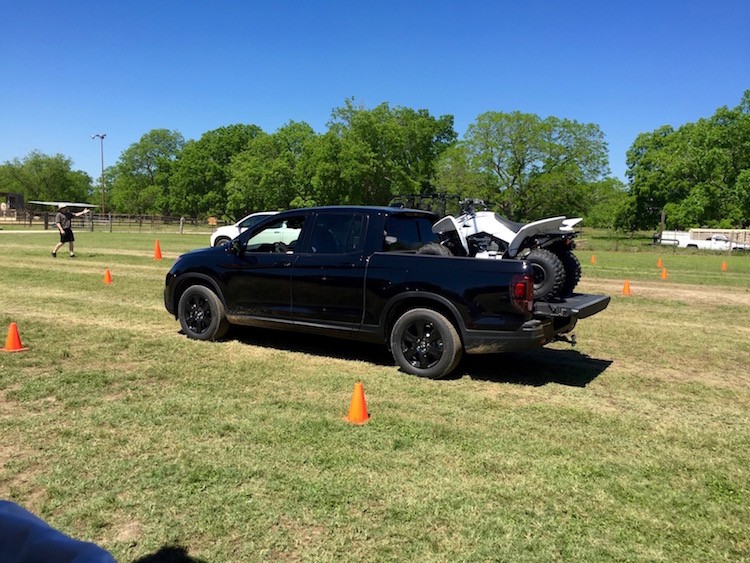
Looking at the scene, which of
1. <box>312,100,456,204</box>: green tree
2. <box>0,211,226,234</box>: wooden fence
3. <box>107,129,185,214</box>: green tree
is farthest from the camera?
<box>107,129,185,214</box>: green tree

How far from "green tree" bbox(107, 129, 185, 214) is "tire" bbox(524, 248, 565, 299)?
94323mm

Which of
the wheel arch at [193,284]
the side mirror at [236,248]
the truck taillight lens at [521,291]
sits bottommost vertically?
the wheel arch at [193,284]

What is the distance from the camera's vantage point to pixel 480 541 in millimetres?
3018

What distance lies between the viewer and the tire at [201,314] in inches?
293

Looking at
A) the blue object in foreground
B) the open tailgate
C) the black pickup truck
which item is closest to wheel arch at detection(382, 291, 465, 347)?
the black pickup truck

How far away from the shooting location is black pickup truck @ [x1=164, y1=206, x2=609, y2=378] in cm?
576

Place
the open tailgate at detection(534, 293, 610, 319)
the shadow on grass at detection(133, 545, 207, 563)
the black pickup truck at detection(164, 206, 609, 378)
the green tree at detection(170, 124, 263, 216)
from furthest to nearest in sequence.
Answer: the green tree at detection(170, 124, 263, 216)
the open tailgate at detection(534, 293, 610, 319)
the black pickup truck at detection(164, 206, 609, 378)
the shadow on grass at detection(133, 545, 207, 563)

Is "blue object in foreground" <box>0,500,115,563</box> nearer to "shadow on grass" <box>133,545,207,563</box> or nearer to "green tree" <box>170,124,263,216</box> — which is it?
"shadow on grass" <box>133,545,207,563</box>

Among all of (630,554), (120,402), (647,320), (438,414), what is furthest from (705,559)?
(647,320)

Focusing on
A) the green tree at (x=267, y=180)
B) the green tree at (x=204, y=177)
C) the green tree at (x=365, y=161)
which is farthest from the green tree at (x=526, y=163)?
the green tree at (x=204, y=177)

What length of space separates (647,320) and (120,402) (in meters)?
8.57

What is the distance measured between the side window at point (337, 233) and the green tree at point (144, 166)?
93254mm

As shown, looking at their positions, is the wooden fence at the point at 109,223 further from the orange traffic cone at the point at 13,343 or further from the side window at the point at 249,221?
the orange traffic cone at the point at 13,343

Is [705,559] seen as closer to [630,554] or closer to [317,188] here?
[630,554]
